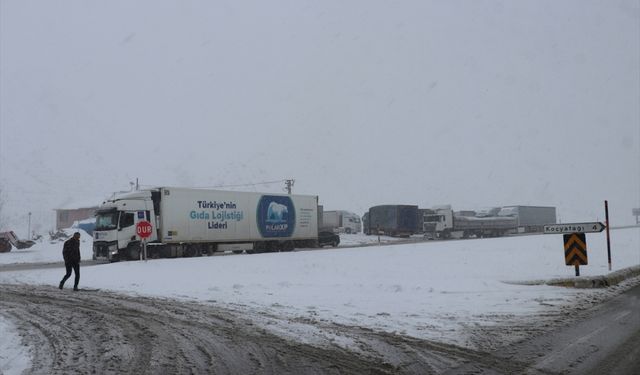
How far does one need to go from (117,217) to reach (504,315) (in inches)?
856

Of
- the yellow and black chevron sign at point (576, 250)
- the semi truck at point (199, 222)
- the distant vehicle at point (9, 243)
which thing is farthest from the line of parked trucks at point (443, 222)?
the yellow and black chevron sign at point (576, 250)

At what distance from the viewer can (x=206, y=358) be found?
6895mm

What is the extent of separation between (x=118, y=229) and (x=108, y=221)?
70cm

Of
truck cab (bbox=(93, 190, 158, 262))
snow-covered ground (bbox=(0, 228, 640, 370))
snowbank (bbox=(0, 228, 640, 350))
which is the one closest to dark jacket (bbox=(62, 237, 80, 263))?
snow-covered ground (bbox=(0, 228, 640, 370))

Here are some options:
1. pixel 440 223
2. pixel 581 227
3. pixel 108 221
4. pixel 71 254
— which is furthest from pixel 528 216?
pixel 71 254

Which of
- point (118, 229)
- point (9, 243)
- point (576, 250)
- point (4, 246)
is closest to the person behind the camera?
point (576, 250)

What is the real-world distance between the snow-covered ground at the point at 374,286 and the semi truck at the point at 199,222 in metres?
5.40

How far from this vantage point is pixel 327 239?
41469 millimetres

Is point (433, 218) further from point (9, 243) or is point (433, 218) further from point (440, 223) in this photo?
point (9, 243)

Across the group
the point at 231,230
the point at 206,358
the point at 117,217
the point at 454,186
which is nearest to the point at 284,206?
the point at 231,230

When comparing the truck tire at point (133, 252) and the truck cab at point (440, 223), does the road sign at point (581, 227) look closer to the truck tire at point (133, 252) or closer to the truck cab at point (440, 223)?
the truck tire at point (133, 252)

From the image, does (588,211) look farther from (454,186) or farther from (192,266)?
(192,266)

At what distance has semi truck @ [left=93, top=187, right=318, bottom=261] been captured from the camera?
27.7 metres

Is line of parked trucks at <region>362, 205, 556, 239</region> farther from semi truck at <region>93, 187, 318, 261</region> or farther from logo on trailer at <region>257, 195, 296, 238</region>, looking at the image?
logo on trailer at <region>257, 195, 296, 238</region>
